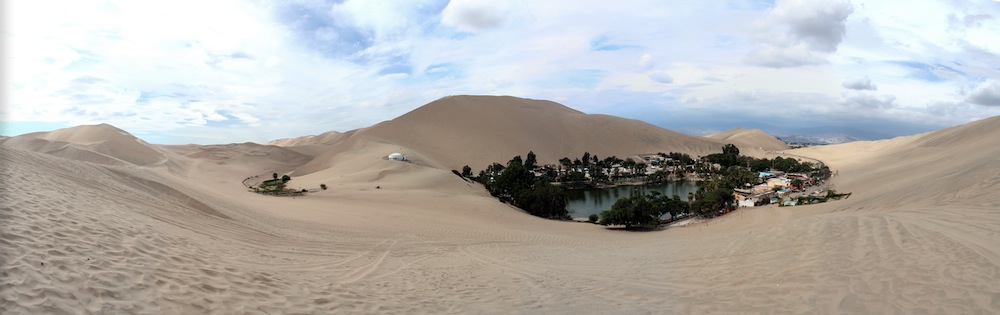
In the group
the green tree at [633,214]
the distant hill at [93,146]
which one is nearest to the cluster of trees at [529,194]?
the green tree at [633,214]

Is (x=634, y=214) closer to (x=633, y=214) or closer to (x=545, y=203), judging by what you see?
(x=633, y=214)

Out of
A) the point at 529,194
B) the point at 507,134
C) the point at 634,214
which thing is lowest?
the point at 634,214

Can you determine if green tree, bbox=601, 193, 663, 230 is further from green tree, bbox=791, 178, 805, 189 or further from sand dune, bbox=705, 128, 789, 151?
sand dune, bbox=705, 128, 789, 151

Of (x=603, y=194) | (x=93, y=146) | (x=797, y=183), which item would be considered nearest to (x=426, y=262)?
(x=603, y=194)

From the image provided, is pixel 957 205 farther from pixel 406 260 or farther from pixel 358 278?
pixel 358 278

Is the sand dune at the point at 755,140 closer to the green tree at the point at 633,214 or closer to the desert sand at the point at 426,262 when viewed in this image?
the green tree at the point at 633,214

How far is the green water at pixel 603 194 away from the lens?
39991 millimetres

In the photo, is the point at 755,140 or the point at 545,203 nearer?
the point at 545,203

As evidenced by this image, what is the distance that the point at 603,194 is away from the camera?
167 feet

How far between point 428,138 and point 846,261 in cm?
7319

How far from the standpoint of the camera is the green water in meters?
40.0

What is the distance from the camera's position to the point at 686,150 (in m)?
104

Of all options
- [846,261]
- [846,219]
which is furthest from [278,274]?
[846,219]

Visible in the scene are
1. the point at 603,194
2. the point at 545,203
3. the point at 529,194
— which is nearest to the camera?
the point at 545,203
